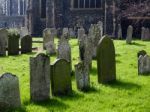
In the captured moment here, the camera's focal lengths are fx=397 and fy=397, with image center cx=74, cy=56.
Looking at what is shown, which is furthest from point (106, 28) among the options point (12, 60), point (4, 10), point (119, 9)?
point (4, 10)

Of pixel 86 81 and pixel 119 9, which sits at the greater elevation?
pixel 119 9

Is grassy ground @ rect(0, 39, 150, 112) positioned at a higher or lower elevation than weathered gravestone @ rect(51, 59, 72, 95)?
lower

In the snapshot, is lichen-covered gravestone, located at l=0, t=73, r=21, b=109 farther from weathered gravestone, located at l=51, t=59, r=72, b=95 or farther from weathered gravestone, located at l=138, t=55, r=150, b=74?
weathered gravestone, located at l=138, t=55, r=150, b=74

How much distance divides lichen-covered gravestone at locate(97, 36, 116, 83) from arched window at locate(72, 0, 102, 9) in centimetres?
2615

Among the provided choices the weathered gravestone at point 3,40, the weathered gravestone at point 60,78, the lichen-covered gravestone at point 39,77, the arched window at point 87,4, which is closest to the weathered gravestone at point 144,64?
the weathered gravestone at point 60,78

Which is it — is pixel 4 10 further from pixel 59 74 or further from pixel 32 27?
pixel 59 74

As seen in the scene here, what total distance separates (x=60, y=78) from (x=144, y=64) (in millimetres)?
3195

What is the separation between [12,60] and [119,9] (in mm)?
18960

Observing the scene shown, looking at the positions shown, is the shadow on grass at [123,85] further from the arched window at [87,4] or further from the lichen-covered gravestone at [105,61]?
the arched window at [87,4]

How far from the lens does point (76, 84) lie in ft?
30.8

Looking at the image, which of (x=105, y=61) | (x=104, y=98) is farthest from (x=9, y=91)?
(x=105, y=61)

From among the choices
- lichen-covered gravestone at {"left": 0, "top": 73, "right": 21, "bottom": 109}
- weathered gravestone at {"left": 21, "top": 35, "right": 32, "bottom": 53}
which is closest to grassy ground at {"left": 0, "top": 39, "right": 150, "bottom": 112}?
lichen-covered gravestone at {"left": 0, "top": 73, "right": 21, "bottom": 109}

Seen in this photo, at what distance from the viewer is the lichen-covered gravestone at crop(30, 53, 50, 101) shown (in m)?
8.12

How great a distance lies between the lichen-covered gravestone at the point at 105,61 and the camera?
9.93 metres
